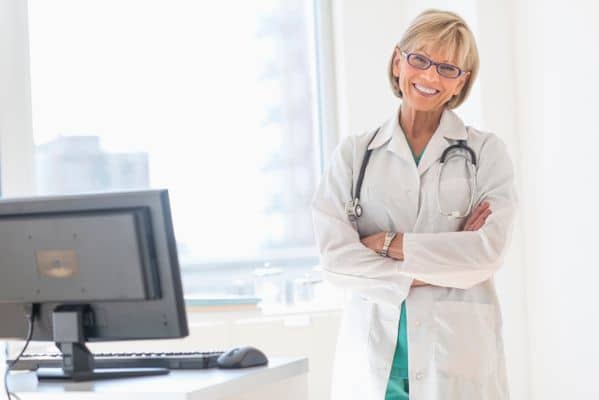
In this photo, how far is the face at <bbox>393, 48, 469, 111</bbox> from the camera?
2619 millimetres

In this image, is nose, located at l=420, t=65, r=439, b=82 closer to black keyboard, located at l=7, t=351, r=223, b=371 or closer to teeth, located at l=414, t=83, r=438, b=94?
teeth, located at l=414, t=83, r=438, b=94

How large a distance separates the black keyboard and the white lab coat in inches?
14.9

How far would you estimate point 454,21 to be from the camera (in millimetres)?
2635

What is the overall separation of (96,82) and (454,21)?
6.36 ft

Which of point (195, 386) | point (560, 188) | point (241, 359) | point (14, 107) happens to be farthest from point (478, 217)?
point (14, 107)

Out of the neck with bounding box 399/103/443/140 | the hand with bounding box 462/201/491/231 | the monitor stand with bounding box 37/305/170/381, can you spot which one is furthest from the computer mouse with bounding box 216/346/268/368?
the neck with bounding box 399/103/443/140

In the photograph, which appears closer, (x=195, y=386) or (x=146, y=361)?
(x=195, y=386)

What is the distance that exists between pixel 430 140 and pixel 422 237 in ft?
0.97

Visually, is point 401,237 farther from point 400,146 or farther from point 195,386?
point 195,386

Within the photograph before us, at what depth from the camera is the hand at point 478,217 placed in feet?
8.33

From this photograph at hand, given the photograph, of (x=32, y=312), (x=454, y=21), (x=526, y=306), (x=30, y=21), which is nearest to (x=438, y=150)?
(x=454, y=21)

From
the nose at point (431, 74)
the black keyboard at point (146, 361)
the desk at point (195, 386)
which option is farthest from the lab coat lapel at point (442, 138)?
the black keyboard at point (146, 361)

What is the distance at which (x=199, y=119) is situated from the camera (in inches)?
169

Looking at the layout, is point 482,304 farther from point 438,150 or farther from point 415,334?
point 438,150
